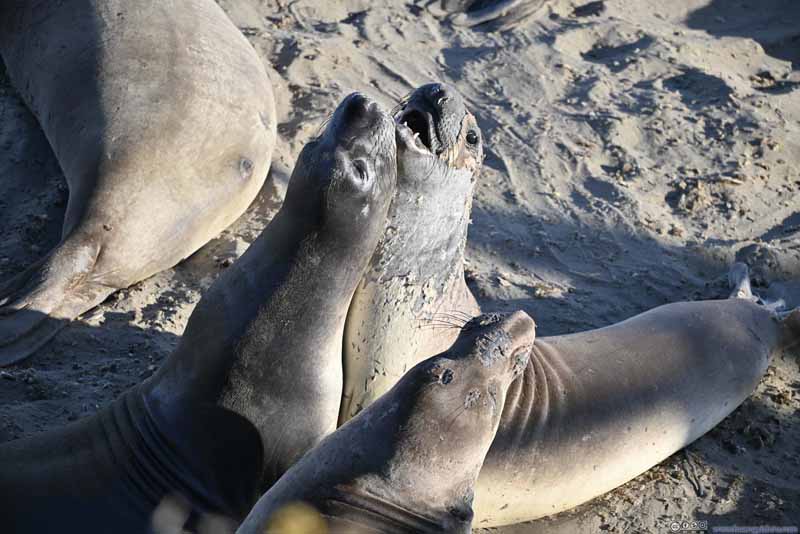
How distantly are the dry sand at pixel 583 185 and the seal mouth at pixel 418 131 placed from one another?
49.3 inches

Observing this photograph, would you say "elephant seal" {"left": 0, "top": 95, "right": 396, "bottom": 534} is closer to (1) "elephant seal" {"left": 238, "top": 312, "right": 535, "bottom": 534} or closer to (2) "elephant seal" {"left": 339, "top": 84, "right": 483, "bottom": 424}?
(2) "elephant seal" {"left": 339, "top": 84, "right": 483, "bottom": 424}

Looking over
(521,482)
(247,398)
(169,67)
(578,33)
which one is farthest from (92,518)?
(578,33)

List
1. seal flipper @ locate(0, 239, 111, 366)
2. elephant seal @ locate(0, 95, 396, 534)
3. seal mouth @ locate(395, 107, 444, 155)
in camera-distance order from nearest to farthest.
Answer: elephant seal @ locate(0, 95, 396, 534) → seal mouth @ locate(395, 107, 444, 155) → seal flipper @ locate(0, 239, 111, 366)

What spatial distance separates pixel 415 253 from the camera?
3338 mm

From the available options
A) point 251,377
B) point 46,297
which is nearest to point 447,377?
point 251,377

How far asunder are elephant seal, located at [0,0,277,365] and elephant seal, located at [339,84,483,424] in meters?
1.38

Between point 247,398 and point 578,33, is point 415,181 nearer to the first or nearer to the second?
point 247,398

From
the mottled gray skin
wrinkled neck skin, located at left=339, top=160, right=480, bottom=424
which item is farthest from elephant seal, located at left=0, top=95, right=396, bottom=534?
the mottled gray skin

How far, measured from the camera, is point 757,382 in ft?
13.0

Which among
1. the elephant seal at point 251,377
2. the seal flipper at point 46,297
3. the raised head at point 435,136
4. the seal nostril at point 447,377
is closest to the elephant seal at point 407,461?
the seal nostril at point 447,377

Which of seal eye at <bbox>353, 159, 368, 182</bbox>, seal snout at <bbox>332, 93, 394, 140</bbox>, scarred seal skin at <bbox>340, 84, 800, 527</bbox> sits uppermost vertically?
seal snout at <bbox>332, 93, 394, 140</bbox>

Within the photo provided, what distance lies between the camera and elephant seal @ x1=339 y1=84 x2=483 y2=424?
3.23 metres

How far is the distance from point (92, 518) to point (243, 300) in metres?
0.74

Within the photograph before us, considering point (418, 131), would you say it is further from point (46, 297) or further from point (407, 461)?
point (46, 297)
